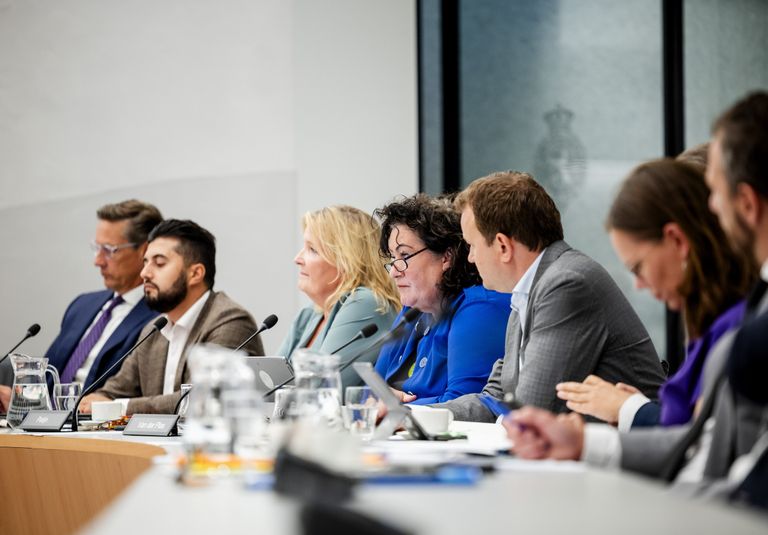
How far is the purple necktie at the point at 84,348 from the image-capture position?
15.3 feet

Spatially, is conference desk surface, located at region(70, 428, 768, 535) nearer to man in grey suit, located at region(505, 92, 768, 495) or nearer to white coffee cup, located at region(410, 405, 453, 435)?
man in grey suit, located at region(505, 92, 768, 495)

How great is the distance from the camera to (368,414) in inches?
87.4

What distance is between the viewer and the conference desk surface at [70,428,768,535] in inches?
38.1

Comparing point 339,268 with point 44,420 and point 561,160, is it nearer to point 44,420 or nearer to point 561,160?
point 44,420

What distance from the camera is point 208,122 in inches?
232

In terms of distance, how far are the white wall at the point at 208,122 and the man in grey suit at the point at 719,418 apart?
428 centimetres

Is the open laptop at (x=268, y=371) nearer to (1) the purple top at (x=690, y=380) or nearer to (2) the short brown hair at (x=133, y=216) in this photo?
(1) the purple top at (x=690, y=380)

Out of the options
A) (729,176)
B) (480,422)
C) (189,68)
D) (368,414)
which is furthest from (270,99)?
(729,176)

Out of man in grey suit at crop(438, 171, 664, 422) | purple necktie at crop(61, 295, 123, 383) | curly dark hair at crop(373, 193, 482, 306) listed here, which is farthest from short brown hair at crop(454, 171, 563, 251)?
purple necktie at crop(61, 295, 123, 383)

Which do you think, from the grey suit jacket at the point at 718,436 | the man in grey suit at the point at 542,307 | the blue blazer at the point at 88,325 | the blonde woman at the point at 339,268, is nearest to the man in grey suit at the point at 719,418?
the grey suit jacket at the point at 718,436

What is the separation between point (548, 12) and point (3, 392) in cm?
360

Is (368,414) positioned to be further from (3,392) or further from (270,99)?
(270,99)

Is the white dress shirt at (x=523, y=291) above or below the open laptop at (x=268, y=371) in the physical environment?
above

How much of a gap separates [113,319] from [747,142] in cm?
384
